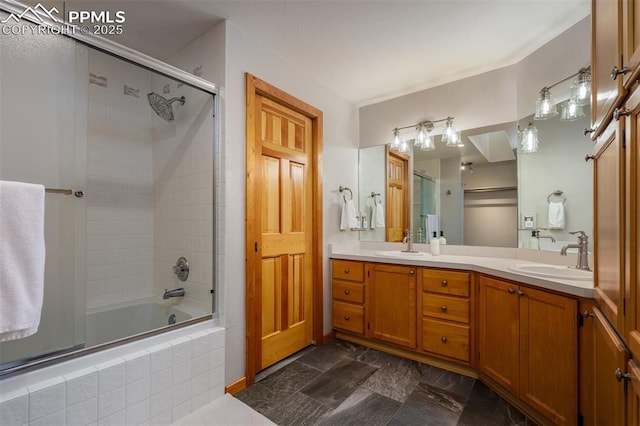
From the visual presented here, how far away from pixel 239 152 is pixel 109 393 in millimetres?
1503

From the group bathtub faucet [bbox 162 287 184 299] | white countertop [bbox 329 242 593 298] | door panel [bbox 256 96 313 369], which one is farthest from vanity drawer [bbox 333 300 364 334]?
bathtub faucet [bbox 162 287 184 299]

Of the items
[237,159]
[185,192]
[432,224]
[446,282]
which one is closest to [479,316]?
[446,282]

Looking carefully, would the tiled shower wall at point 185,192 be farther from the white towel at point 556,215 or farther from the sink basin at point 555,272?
the white towel at point 556,215

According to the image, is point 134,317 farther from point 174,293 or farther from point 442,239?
point 442,239

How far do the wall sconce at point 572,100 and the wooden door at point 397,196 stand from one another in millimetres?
1168

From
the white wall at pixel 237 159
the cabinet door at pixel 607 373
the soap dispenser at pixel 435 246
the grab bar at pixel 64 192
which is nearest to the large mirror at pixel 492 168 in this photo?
the soap dispenser at pixel 435 246

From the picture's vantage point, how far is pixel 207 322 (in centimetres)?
187

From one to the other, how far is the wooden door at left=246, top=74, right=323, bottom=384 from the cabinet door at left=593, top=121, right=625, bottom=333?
73.0 inches

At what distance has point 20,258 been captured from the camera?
3.74ft

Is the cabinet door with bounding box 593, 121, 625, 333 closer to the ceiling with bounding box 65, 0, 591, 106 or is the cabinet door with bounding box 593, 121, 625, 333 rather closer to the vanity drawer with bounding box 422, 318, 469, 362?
the vanity drawer with bounding box 422, 318, 469, 362

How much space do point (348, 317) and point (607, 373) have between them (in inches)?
73.8

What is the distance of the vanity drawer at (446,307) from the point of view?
2125 mm

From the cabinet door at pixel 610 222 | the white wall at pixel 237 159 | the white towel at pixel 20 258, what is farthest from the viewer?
the white wall at pixel 237 159

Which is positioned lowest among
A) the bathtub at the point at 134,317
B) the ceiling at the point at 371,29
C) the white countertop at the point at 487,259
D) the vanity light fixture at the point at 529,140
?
the bathtub at the point at 134,317
